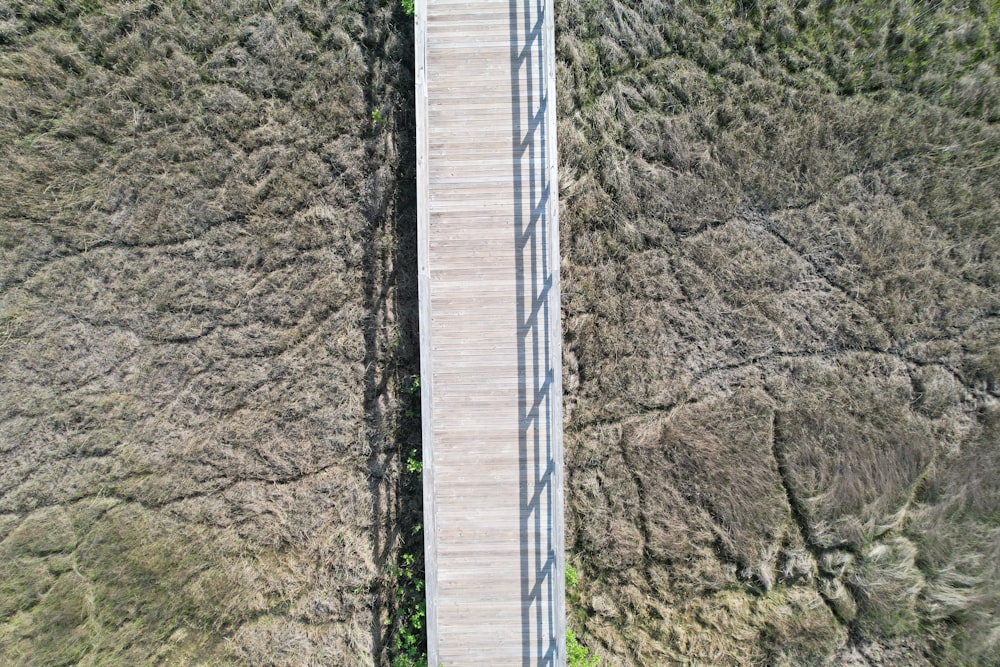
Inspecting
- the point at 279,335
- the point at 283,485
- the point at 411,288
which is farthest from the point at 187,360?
the point at 411,288

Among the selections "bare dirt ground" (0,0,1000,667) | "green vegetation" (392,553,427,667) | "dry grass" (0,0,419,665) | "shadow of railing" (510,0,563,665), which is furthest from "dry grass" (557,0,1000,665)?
"dry grass" (0,0,419,665)

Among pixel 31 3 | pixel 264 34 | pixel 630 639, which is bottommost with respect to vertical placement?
pixel 630 639

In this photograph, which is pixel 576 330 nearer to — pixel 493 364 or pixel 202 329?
pixel 493 364

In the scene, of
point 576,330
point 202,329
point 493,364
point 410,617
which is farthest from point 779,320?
point 202,329

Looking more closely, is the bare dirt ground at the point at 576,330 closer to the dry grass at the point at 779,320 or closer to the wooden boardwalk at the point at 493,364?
the dry grass at the point at 779,320

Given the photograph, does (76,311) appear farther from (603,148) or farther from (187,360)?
(603,148)

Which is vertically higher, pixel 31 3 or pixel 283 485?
pixel 31 3

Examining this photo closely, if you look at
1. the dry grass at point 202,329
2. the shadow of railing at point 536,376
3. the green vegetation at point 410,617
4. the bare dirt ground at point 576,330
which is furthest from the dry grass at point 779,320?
the dry grass at point 202,329
